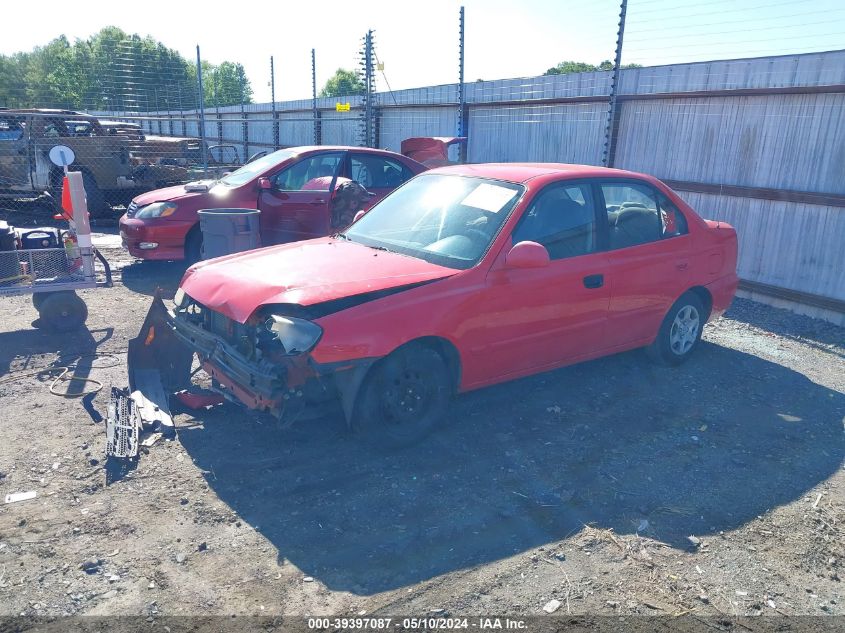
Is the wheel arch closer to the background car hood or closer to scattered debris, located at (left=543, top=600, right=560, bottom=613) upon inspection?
scattered debris, located at (left=543, top=600, right=560, bottom=613)

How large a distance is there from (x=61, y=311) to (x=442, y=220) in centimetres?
404

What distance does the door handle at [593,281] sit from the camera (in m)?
4.94

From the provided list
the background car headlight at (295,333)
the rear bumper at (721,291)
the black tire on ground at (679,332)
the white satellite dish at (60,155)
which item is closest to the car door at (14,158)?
the white satellite dish at (60,155)

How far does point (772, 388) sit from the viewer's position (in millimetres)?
5711

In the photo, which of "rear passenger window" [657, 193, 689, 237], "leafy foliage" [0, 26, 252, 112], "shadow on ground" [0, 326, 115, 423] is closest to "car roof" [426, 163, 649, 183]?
"rear passenger window" [657, 193, 689, 237]

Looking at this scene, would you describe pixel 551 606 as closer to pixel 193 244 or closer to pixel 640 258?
pixel 640 258

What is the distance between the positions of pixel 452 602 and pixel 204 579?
1165 millimetres

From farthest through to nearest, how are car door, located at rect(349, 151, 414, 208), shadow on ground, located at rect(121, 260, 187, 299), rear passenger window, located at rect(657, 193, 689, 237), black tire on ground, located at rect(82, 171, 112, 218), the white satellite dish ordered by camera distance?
black tire on ground, located at rect(82, 171, 112, 218)
car door, located at rect(349, 151, 414, 208)
shadow on ground, located at rect(121, 260, 187, 299)
the white satellite dish
rear passenger window, located at rect(657, 193, 689, 237)

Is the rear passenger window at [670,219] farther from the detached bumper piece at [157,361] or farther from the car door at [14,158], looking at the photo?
the car door at [14,158]

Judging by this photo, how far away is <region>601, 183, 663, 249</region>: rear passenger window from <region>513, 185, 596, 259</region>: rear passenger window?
0.21 m

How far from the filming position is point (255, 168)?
29.3 ft

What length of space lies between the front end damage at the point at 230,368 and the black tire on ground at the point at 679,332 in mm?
3093

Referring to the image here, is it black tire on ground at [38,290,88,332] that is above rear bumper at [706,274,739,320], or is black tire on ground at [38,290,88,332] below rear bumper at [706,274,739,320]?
below

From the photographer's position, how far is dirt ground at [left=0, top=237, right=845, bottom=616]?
3045 mm
